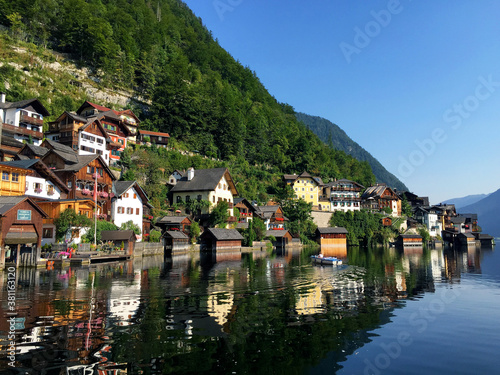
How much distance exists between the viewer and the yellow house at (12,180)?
40219mm

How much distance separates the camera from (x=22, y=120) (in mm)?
60531

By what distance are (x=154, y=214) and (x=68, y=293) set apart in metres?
43.0

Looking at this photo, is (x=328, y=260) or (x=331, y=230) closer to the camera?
(x=328, y=260)

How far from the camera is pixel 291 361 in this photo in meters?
12.1

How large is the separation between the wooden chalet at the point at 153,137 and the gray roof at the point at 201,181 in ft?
46.9

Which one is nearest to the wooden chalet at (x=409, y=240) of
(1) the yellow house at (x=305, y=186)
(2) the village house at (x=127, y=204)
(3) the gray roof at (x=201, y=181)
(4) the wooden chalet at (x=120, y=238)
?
(1) the yellow house at (x=305, y=186)

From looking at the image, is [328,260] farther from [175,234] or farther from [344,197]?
[344,197]

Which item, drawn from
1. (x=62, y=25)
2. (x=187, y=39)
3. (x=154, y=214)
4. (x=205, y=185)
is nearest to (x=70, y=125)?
(x=154, y=214)

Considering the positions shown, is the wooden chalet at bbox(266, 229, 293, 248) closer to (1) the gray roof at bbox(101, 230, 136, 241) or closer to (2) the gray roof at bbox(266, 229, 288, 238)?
(2) the gray roof at bbox(266, 229, 288, 238)

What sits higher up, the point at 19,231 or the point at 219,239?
the point at 19,231

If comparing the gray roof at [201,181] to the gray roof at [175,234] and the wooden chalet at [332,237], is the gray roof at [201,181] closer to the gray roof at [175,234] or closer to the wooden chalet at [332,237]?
the gray roof at [175,234]

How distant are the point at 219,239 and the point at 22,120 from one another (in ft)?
130

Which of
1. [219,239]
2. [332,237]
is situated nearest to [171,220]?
[219,239]

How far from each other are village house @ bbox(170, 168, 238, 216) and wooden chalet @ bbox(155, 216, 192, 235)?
7803 millimetres
